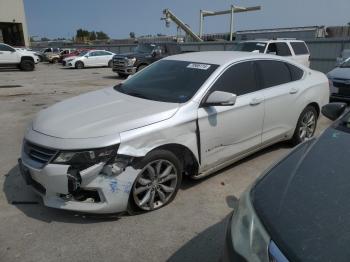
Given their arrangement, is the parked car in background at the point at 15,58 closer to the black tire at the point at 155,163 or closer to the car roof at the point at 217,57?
the car roof at the point at 217,57

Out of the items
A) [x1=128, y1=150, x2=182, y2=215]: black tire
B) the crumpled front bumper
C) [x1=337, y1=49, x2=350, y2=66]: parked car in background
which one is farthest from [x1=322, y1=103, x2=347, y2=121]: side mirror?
[x1=337, y1=49, x2=350, y2=66]: parked car in background

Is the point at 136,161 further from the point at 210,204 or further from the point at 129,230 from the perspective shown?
the point at 210,204

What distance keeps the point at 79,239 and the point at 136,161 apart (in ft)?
2.89

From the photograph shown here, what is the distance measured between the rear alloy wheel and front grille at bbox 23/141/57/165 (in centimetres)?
379

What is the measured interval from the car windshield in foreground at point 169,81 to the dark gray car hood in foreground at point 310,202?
5.82 ft

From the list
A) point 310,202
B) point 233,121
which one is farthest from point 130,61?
point 310,202

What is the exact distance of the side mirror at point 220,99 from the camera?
3.70 meters

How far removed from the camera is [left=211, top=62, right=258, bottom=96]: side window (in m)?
4.09

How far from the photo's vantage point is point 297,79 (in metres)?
5.24

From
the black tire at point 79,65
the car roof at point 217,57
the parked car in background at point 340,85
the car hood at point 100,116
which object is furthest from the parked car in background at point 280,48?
the black tire at point 79,65

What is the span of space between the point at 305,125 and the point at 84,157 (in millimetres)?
3872

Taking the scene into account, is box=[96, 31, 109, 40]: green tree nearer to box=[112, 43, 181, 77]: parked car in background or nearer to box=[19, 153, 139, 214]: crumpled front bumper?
box=[112, 43, 181, 77]: parked car in background

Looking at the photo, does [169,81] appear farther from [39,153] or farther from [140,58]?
[140,58]

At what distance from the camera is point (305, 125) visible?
18.1ft
